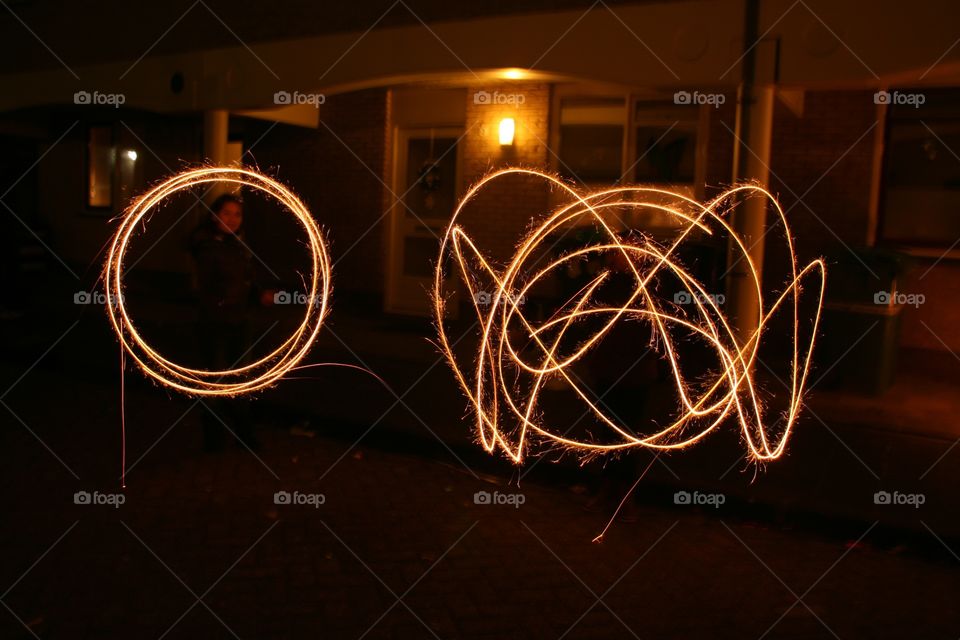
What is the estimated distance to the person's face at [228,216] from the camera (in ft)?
23.3

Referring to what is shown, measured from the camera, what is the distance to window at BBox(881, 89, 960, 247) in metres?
9.95

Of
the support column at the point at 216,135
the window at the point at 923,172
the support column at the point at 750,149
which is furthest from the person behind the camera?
the support column at the point at 216,135

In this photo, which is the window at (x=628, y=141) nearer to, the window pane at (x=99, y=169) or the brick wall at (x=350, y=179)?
the brick wall at (x=350, y=179)

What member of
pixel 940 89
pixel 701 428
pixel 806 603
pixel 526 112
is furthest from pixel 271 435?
pixel 940 89

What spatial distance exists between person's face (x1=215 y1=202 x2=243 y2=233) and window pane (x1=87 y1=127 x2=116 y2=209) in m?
11.8

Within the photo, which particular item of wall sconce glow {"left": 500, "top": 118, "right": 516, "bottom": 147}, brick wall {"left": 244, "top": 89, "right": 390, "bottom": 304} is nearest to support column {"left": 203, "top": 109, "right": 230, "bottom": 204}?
brick wall {"left": 244, "top": 89, "right": 390, "bottom": 304}

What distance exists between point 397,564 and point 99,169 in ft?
50.2

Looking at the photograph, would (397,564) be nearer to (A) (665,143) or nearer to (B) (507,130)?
(A) (665,143)

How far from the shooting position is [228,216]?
7.13 metres

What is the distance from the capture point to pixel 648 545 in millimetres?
5652

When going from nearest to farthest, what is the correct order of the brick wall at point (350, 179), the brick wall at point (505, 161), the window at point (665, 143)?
the window at point (665, 143) → the brick wall at point (505, 161) → the brick wall at point (350, 179)

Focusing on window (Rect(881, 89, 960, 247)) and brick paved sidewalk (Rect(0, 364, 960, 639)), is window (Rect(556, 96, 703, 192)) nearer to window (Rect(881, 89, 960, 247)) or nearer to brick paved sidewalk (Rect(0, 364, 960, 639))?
window (Rect(881, 89, 960, 247))

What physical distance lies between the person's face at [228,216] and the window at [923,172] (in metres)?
7.08

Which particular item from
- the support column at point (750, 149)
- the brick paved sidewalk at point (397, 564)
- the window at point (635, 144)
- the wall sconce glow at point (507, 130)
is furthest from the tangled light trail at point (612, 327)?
the brick paved sidewalk at point (397, 564)
